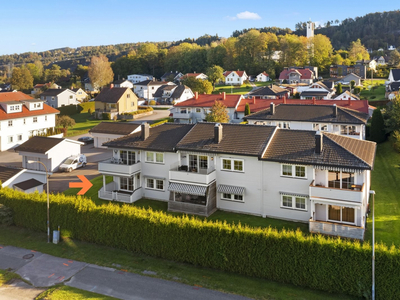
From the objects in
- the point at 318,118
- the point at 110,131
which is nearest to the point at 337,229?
→ the point at 318,118

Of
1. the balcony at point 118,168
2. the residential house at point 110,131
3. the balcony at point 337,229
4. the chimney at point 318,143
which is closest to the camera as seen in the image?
the balcony at point 337,229

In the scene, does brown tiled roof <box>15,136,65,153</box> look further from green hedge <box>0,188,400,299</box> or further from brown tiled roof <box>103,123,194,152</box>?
green hedge <box>0,188,400,299</box>

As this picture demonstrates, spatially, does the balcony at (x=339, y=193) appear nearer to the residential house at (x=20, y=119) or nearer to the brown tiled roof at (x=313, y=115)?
the brown tiled roof at (x=313, y=115)

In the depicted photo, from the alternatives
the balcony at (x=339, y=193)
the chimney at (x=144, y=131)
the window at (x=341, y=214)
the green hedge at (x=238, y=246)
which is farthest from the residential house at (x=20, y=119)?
the window at (x=341, y=214)

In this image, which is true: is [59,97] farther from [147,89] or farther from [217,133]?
[217,133]

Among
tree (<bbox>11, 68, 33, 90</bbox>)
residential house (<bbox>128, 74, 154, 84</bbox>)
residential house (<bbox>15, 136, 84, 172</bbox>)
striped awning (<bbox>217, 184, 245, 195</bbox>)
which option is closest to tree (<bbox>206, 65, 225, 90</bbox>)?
residential house (<bbox>128, 74, 154, 84</bbox>)

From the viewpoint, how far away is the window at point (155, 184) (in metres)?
30.4

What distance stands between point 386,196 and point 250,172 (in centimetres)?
1170

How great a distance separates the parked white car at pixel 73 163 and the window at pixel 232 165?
20.9 metres

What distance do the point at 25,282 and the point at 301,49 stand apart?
12318 centimetres

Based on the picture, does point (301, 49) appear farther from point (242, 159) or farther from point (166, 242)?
point (166, 242)

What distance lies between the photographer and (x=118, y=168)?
98.4ft

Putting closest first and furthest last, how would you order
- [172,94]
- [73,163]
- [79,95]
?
[73,163] < [172,94] < [79,95]

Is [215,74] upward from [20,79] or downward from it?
downward
